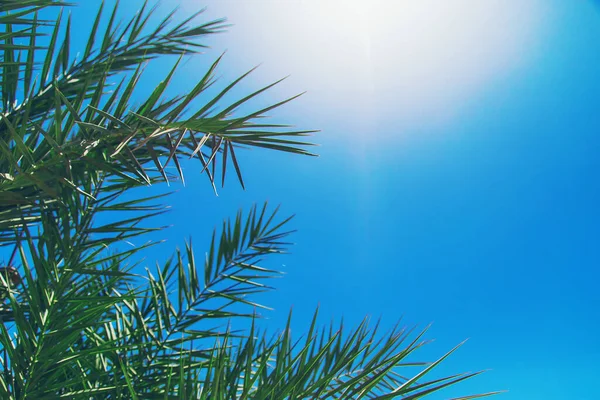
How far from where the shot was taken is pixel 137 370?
125cm

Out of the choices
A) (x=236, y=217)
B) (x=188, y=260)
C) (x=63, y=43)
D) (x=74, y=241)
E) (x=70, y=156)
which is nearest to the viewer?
(x=70, y=156)

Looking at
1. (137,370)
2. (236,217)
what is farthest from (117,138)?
(236,217)

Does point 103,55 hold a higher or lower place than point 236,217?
higher

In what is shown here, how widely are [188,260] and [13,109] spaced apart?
0.77 metres

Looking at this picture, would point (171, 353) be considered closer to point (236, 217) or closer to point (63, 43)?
point (236, 217)

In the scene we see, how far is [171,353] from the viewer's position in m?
1.43

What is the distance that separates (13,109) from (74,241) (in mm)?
432

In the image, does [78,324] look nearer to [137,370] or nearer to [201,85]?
[137,370]

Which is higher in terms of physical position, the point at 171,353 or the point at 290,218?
the point at 290,218

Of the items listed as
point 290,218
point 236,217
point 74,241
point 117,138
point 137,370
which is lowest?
point 137,370

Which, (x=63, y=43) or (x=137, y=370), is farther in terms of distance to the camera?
(x=63, y=43)

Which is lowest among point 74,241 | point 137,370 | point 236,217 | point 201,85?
point 137,370

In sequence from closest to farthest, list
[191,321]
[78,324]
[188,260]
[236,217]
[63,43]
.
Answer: [78,324] → [63,43] → [191,321] → [188,260] → [236,217]

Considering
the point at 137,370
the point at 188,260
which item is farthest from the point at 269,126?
the point at 188,260
